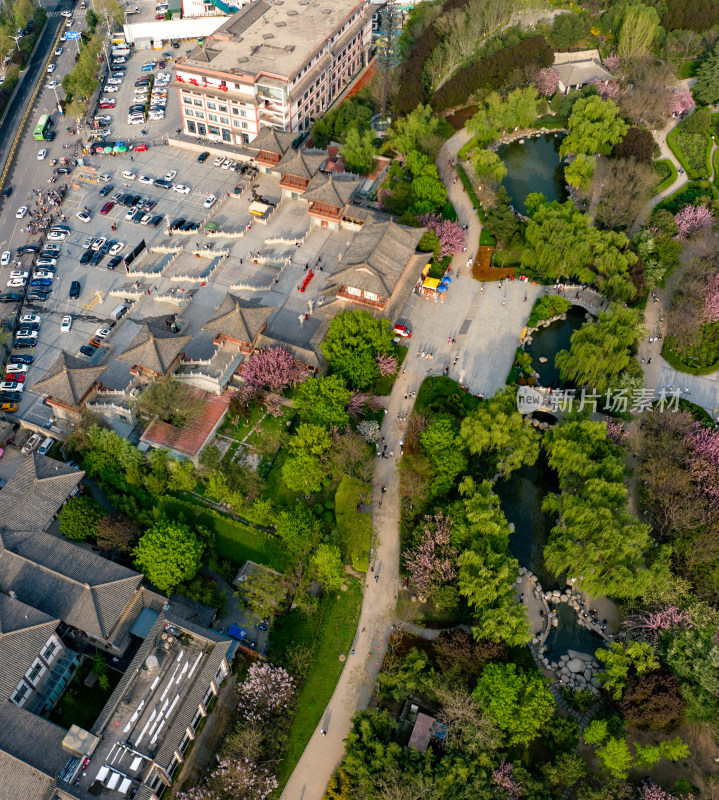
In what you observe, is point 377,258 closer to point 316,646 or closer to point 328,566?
point 328,566

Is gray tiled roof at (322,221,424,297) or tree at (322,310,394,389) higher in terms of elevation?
gray tiled roof at (322,221,424,297)

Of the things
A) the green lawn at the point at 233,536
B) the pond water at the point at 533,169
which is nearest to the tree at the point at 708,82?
the pond water at the point at 533,169

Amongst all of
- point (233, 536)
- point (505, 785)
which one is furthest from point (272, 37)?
point (505, 785)

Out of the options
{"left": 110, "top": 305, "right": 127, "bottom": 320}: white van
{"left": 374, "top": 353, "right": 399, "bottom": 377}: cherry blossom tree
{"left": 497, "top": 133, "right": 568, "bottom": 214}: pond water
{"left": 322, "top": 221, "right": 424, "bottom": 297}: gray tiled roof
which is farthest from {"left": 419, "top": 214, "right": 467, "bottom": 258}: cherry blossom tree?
{"left": 110, "top": 305, "right": 127, "bottom": 320}: white van

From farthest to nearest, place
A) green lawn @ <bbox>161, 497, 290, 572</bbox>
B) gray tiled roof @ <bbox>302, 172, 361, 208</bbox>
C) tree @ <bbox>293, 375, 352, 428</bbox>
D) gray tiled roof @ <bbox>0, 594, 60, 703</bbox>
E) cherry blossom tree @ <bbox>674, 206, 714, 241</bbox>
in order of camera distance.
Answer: cherry blossom tree @ <bbox>674, 206, 714, 241</bbox>
gray tiled roof @ <bbox>302, 172, 361, 208</bbox>
tree @ <bbox>293, 375, 352, 428</bbox>
green lawn @ <bbox>161, 497, 290, 572</bbox>
gray tiled roof @ <bbox>0, 594, 60, 703</bbox>

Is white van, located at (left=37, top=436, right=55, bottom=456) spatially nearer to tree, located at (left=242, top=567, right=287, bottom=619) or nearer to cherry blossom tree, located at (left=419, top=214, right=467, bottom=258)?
tree, located at (left=242, top=567, right=287, bottom=619)

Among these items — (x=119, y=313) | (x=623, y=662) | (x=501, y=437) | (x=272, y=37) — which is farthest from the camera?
(x=272, y=37)

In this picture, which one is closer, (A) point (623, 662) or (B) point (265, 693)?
(B) point (265, 693)
